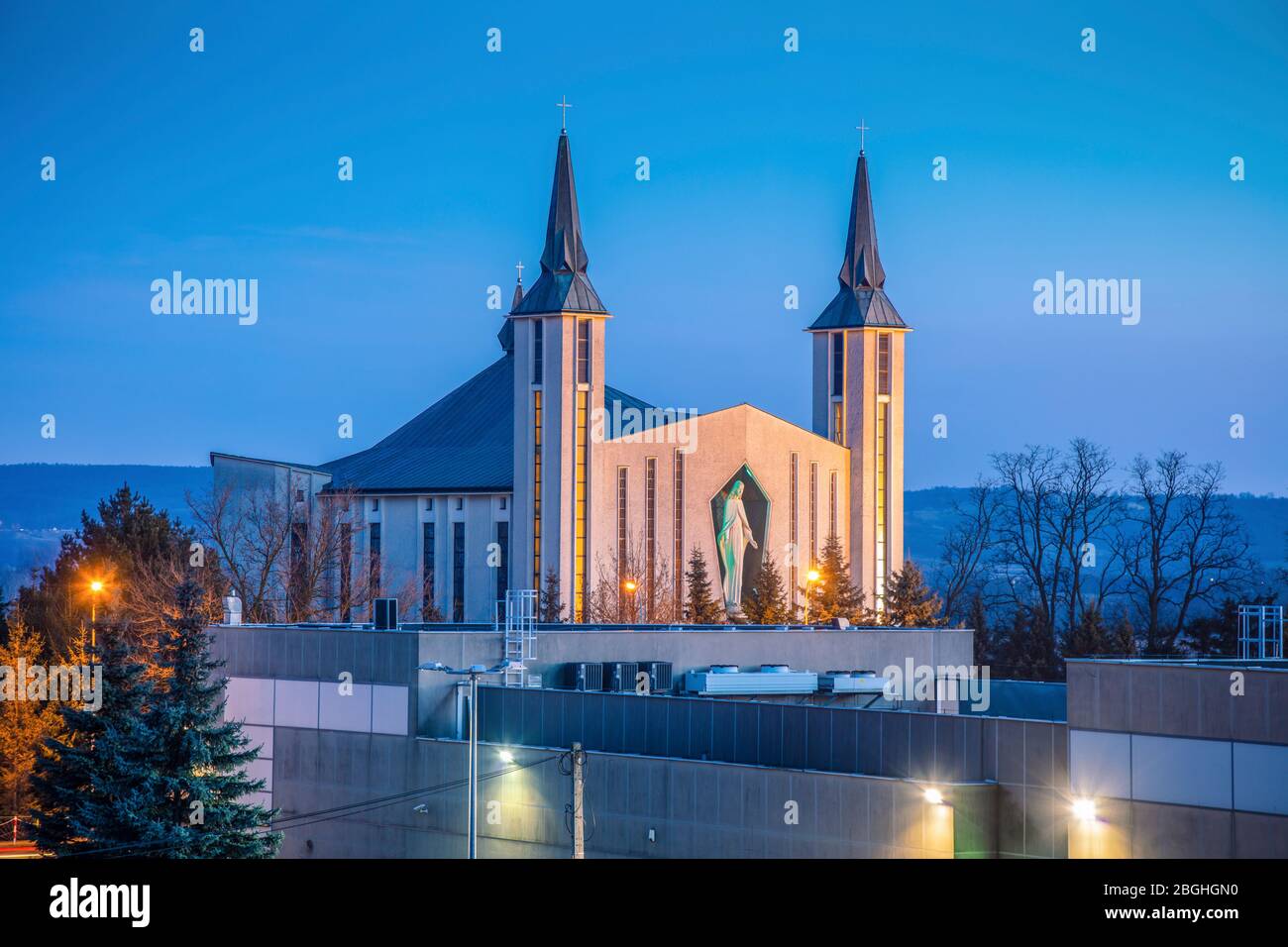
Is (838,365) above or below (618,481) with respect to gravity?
above

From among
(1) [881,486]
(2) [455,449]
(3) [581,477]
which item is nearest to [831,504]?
(1) [881,486]

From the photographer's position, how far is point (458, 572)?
93.4 m

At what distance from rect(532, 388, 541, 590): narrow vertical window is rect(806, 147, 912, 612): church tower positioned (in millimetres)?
17193

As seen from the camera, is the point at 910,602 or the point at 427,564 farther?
the point at 427,564

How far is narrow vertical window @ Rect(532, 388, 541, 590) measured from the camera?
8538 cm

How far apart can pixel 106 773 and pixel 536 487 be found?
178ft

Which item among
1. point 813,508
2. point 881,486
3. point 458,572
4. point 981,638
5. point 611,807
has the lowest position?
point 611,807

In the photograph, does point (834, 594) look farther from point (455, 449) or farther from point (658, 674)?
point (658, 674)

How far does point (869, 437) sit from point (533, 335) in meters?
19.9

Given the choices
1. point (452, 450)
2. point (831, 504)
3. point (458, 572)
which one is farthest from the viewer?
point (452, 450)

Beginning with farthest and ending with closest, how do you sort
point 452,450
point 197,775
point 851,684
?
point 452,450 → point 851,684 → point 197,775
